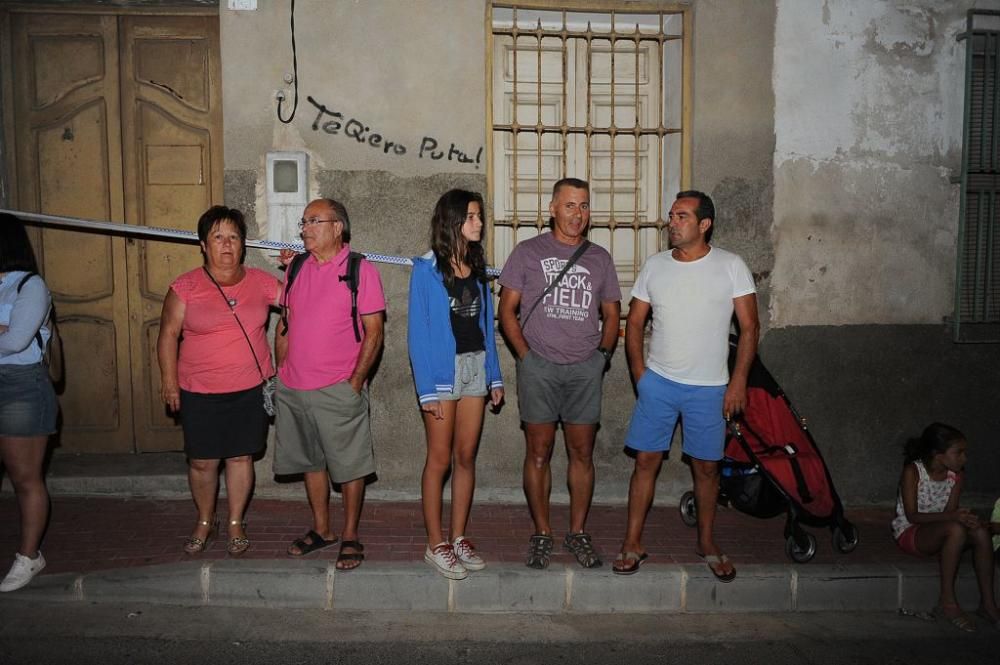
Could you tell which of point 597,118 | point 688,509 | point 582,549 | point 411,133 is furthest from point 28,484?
point 597,118

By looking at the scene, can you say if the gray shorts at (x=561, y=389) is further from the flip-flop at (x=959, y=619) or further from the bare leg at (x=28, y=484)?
the bare leg at (x=28, y=484)

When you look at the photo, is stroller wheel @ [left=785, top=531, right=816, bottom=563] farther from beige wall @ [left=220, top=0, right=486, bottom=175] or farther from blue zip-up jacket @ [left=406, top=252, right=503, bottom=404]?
beige wall @ [left=220, top=0, right=486, bottom=175]

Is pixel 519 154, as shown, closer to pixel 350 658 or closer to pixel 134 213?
pixel 134 213

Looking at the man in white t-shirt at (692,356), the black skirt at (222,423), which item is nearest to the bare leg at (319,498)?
the black skirt at (222,423)

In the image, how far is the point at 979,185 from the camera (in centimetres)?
615

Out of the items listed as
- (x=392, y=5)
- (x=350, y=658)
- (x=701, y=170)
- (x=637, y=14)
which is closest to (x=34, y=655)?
(x=350, y=658)

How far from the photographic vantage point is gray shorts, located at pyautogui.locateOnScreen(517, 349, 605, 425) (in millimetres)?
4707

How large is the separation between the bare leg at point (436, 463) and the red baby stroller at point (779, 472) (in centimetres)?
172

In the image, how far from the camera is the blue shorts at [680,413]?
465 cm

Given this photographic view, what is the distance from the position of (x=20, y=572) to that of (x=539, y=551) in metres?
2.84

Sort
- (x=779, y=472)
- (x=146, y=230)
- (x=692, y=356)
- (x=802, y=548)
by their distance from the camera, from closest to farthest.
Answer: (x=692, y=356) → (x=802, y=548) → (x=779, y=472) → (x=146, y=230)

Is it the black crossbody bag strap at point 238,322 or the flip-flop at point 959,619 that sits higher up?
the black crossbody bag strap at point 238,322

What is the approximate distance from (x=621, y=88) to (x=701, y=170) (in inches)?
36.7

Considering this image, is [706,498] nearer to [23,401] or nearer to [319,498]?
[319,498]
